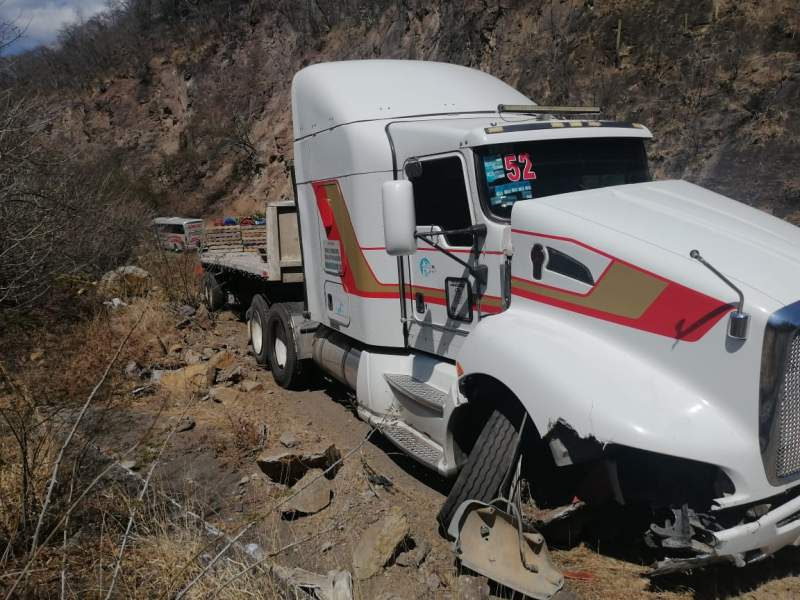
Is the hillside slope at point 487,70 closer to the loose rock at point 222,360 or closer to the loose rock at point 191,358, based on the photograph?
the loose rock at point 222,360

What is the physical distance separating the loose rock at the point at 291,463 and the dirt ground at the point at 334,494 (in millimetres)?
98

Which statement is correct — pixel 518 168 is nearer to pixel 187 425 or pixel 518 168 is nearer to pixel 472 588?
pixel 472 588

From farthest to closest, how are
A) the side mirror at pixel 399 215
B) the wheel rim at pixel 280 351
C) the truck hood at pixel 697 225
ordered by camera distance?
the wheel rim at pixel 280 351
the side mirror at pixel 399 215
the truck hood at pixel 697 225

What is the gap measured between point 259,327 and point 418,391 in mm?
4032

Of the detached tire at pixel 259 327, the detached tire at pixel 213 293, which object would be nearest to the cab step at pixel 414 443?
the detached tire at pixel 259 327

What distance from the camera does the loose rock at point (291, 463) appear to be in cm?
500

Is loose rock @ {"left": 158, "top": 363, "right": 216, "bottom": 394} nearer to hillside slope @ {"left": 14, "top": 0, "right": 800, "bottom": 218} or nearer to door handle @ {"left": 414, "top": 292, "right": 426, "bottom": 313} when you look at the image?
door handle @ {"left": 414, "top": 292, "right": 426, "bottom": 313}

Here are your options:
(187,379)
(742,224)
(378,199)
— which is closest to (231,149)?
(187,379)

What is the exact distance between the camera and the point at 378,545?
390 cm

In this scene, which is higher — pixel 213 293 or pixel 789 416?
pixel 789 416

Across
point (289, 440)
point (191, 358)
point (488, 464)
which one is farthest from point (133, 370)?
point (488, 464)

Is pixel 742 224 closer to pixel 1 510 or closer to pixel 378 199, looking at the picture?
pixel 378 199

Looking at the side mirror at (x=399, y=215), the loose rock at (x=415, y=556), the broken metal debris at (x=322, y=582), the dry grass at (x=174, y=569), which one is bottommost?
the loose rock at (x=415, y=556)

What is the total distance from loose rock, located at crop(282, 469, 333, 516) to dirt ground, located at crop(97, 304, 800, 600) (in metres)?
0.05
